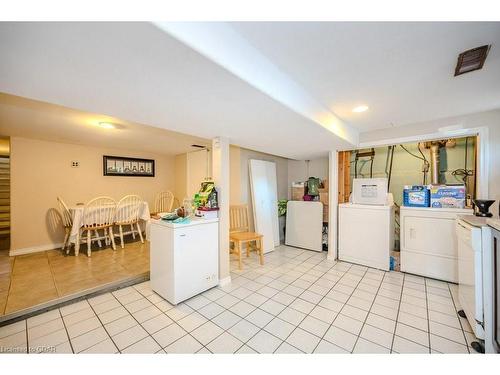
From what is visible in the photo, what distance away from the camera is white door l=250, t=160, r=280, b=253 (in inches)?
146

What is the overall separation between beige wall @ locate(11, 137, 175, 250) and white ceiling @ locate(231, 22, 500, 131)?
4.33m

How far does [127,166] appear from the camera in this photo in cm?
447

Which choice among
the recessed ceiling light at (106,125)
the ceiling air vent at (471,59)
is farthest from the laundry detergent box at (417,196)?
the recessed ceiling light at (106,125)

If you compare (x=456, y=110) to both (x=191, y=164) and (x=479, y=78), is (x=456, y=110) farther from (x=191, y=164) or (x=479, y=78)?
(x=191, y=164)

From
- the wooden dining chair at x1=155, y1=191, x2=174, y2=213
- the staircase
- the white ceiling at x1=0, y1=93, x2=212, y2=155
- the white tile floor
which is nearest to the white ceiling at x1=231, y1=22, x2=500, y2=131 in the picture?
the white tile floor

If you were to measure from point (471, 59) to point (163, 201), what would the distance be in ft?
17.4

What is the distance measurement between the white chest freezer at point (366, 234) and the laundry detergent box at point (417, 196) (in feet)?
0.80

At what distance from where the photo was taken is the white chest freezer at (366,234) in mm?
2879

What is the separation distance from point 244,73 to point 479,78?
1923mm

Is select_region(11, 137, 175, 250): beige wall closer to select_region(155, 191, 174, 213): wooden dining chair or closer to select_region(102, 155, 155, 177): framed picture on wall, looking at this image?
select_region(102, 155, 155, 177): framed picture on wall

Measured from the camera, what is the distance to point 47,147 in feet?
11.6

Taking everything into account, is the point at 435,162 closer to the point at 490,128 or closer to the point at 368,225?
the point at 490,128
